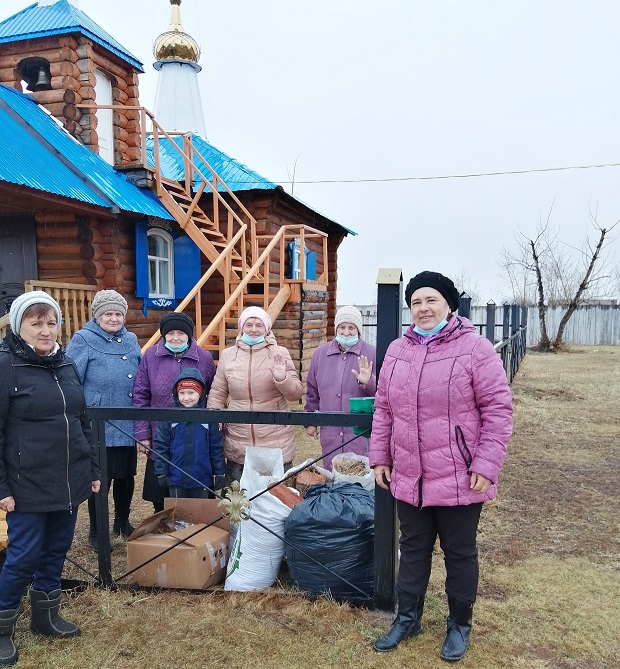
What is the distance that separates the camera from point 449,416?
233cm

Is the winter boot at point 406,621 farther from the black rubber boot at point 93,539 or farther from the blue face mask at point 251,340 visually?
the black rubber boot at point 93,539

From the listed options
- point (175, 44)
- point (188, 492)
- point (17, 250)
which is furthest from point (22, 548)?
point (175, 44)

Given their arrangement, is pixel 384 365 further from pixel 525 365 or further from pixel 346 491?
pixel 525 365

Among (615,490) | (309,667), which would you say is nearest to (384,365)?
(309,667)

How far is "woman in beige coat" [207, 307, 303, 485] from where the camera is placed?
3.58m

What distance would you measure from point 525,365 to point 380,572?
14.2 m

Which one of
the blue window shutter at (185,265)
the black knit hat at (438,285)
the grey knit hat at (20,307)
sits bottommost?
the grey knit hat at (20,307)

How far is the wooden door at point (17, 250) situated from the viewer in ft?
28.6

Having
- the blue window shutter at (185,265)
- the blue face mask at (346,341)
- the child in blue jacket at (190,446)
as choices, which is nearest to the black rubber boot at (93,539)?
the child in blue jacket at (190,446)

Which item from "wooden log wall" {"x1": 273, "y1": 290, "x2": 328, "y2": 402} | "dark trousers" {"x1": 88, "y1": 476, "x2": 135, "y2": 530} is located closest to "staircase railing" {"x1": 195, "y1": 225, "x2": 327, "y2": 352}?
"wooden log wall" {"x1": 273, "y1": 290, "x2": 328, "y2": 402}

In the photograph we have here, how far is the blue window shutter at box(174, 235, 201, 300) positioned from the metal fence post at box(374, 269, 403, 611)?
761 cm

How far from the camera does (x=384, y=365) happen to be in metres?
2.56

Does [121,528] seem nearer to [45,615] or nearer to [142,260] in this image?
[45,615]

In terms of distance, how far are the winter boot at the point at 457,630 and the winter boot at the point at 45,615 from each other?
1.70 metres
